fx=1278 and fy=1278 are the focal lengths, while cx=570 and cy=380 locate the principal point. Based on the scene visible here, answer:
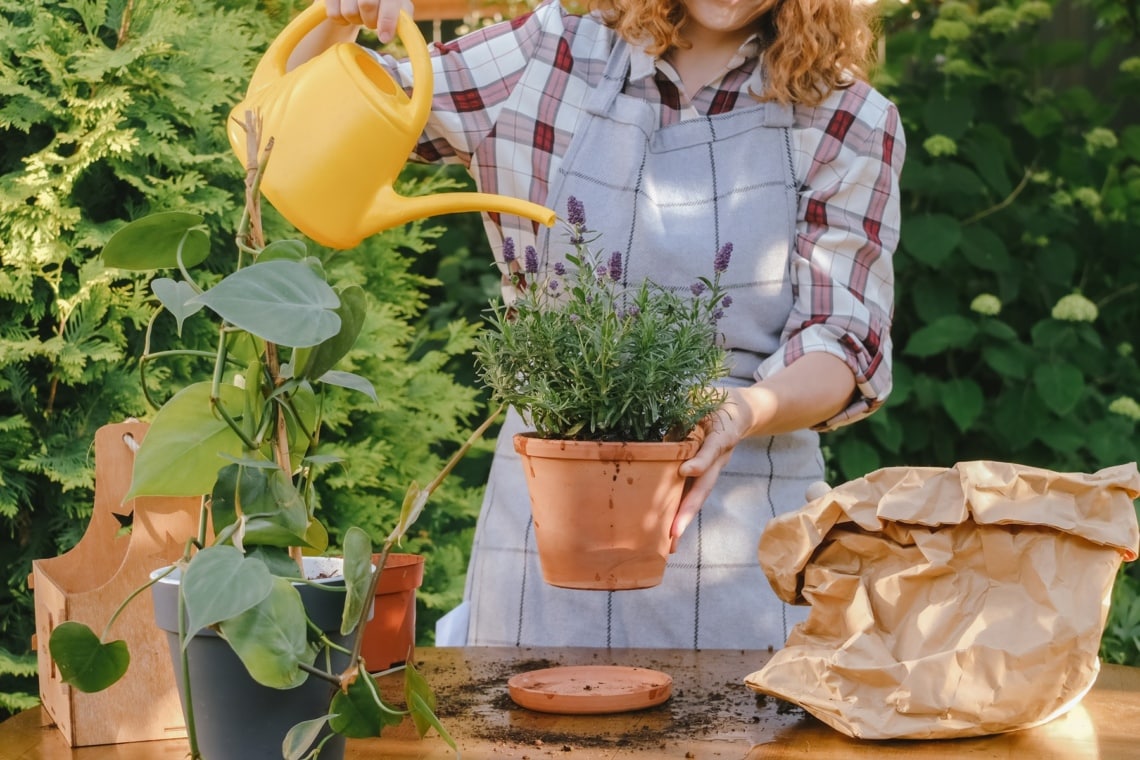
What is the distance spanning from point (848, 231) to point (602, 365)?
2.07ft

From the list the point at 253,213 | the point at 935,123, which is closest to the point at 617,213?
the point at 253,213

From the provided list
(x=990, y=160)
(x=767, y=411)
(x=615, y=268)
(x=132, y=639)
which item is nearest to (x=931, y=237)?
(x=990, y=160)

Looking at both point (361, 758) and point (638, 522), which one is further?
point (638, 522)

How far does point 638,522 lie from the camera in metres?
1.13

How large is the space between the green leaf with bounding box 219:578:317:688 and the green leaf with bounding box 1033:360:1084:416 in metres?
2.62

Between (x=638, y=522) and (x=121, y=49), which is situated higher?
(x=121, y=49)

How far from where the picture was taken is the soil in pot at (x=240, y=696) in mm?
866

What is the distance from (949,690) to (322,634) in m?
0.51

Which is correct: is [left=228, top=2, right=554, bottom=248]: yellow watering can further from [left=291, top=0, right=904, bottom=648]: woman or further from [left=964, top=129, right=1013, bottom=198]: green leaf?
[left=964, top=129, right=1013, bottom=198]: green leaf

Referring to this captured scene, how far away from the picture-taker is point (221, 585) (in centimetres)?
76

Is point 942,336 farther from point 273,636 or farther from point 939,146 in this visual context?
point 273,636

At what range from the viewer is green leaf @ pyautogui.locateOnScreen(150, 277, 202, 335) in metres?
0.83

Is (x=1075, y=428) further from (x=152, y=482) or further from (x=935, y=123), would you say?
(x=152, y=482)

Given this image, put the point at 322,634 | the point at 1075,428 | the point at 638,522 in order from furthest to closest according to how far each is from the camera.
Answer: the point at 1075,428
the point at 638,522
the point at 322,634
